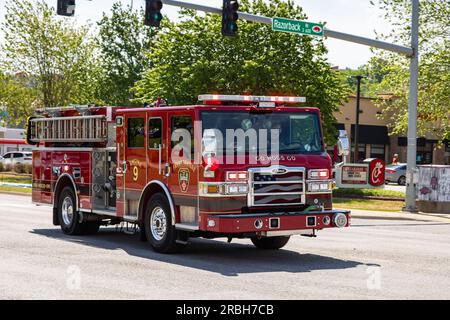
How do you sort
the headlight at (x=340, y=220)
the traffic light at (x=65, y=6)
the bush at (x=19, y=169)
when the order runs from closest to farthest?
the headlight at (x=340, y=220), the traffic light at (x=65, y=6), the bush at (x=19, y=169)

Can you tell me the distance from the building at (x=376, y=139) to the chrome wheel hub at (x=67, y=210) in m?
48.5

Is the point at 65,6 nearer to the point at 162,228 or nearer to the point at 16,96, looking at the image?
the point at 162,228

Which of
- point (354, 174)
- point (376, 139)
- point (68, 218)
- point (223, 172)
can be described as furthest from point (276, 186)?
point (376, 139)

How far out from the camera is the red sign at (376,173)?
90.4ft

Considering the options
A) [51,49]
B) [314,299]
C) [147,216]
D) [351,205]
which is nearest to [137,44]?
[51,49]

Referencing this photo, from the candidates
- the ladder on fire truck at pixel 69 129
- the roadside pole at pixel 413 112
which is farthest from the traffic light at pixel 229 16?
the roadside pole at pixel 413 112

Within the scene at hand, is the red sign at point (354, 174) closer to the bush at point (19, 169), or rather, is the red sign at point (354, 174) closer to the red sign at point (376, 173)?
the red sign at point (376, 173)

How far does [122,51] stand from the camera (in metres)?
55.4

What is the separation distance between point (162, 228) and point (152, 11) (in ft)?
28.2

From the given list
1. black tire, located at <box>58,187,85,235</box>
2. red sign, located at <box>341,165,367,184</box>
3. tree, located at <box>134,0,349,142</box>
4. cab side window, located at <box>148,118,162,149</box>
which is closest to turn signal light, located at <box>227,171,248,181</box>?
cab side window, located at <box>148,118,162,149</box>

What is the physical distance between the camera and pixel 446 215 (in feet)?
77.9

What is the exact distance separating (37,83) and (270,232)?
140ft

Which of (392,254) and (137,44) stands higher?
(137,44)
